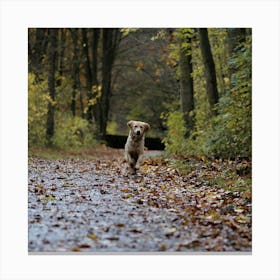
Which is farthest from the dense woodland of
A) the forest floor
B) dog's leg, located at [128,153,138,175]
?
dog's leg, located at [128,153,138,175]

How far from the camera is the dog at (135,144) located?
895 cm

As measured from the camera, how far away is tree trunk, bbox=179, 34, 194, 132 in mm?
13578

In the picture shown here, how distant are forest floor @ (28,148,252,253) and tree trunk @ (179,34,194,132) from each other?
13.4 feet

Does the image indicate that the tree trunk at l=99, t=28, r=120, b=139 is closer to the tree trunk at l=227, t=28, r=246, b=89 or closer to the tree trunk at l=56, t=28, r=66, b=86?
the tree trunk at l=56, t=28, r=66, b=86

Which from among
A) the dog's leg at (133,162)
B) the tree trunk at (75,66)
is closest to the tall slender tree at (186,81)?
the dog's leg at (133,162)

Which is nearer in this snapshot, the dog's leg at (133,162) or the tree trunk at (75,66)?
the dog's leg at (133,162)

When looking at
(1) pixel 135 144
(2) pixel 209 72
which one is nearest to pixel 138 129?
(1) pixel 135 144

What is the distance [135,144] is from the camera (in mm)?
9133

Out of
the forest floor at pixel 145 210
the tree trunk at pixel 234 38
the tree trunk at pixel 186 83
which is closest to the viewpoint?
the forest floor at pixel 145 210

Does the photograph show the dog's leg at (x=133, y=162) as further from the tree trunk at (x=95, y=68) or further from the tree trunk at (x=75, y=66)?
the tree trunk at (x=95, y=68)

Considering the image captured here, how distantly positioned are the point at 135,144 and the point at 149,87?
1252cm

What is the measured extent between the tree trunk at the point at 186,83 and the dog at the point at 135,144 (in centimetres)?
433
